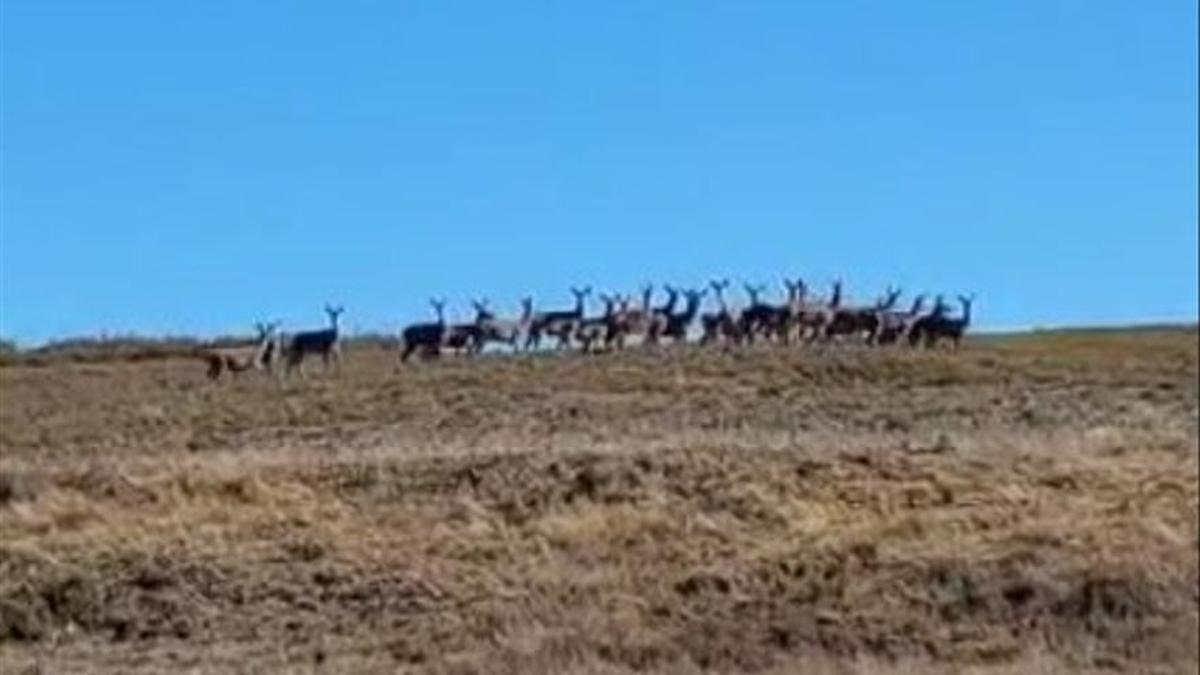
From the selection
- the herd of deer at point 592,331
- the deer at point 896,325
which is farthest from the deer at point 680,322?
the deer at point 896,325

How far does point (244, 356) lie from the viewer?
685 inches

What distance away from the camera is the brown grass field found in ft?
11.9

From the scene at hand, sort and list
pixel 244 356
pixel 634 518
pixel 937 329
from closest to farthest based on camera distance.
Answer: pixel 937 329 < pixel 634 518 < pixel 244 356

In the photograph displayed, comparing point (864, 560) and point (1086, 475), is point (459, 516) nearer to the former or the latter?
point (864, 560)

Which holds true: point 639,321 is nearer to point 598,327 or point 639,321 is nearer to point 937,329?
point 598,327

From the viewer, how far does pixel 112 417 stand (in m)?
12.7

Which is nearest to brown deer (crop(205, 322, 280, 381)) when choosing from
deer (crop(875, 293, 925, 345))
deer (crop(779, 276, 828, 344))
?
deer (crop(779, 276, 828, 344))

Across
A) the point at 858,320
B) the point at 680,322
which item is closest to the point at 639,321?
the point at 680,322

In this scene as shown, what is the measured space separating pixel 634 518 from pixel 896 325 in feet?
5.92

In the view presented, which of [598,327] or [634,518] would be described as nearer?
[634,518]

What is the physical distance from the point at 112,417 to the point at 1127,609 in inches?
367

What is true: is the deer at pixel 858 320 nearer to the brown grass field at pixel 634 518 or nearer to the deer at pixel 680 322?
the brown grass field at pixel 634 518

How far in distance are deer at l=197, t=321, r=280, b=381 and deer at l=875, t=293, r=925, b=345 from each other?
7787 mm

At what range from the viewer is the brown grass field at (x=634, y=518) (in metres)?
3.62
